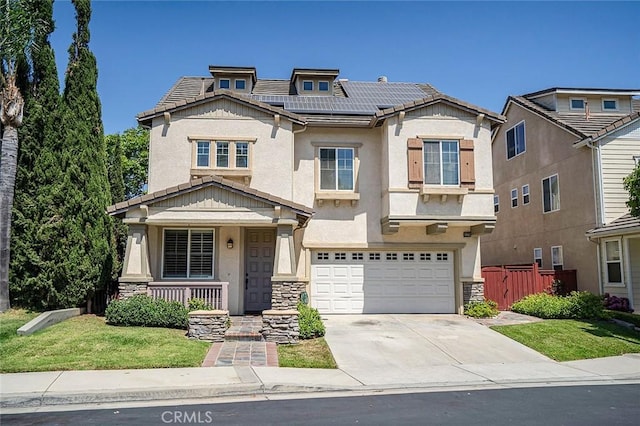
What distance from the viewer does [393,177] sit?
16.8 m

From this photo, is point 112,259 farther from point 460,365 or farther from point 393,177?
point 460,365

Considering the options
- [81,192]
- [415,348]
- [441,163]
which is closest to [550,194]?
[441,163]

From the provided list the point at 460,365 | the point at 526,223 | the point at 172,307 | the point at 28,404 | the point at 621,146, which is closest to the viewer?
the point at 28,404

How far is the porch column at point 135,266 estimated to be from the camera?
47.3 feet

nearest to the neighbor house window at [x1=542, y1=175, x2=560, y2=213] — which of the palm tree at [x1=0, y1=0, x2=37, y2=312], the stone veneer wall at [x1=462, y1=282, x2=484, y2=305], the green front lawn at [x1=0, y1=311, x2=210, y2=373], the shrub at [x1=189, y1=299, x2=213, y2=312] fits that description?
the stone veneer wall at [x1=462, y1=282, x2=484, y2=305]

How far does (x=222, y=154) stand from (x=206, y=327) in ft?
20.4

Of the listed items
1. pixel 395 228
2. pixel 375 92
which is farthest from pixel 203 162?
pixel 375 92

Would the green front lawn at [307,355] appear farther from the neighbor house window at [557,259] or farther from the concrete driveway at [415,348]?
the neighbor house window at [557,259]

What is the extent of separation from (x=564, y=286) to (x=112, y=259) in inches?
630

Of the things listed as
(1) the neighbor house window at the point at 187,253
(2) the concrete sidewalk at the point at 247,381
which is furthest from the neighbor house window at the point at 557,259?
(1) the neighbor house window at the point at 187,253

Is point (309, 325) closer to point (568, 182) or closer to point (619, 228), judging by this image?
point (619, 228)

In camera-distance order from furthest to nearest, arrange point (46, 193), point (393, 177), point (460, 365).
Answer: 1. point (393, 177)
2. point (46, 193)
3. point (460, 365)

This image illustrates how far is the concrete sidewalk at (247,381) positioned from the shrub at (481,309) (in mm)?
5207

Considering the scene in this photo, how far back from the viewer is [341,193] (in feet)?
56.9
